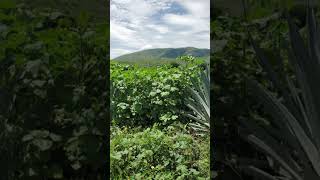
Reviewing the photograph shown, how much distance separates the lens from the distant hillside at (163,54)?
4.18m

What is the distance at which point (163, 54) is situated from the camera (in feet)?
13.8

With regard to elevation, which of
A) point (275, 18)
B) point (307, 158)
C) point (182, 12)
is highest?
point (182, 12)

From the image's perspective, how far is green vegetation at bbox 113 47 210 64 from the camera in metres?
4.22

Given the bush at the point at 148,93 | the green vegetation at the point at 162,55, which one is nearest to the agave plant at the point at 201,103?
the bush at the point at 148,93

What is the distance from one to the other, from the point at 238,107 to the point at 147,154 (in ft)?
5.48

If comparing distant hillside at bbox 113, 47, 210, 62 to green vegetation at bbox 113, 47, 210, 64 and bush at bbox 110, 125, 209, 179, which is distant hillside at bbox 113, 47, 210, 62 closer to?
green vegetation at bbox 113, 47, 210, 64

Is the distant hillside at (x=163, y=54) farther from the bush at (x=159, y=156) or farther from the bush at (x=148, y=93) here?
the bush at (x=159, y=156)

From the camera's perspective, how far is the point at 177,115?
419 centimetres

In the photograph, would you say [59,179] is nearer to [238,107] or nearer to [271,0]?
[238,107]

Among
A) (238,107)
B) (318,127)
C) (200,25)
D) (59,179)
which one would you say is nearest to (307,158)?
(318,127)

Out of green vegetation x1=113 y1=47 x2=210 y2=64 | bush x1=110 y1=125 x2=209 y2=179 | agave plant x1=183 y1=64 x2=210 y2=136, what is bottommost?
bush x1=110 y1=125 x2=209 y2=179

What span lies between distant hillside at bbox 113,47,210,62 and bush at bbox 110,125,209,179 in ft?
2.63

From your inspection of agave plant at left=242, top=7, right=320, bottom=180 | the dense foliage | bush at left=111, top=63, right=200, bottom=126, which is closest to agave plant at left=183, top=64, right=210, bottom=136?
bush at left=111, top=63, right=200, bottom=126

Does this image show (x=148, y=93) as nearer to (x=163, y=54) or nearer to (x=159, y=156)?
(x=163, y=54)
